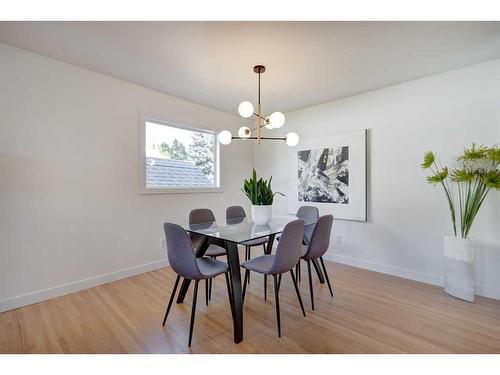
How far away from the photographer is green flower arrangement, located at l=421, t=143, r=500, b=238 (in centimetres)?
223

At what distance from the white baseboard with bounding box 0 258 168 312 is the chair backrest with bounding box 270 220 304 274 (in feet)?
6.81

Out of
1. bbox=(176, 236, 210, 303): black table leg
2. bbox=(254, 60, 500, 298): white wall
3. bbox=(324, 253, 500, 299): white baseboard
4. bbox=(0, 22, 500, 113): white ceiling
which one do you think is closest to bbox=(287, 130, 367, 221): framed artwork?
bbox=(254, 60, 500, 298): white wall

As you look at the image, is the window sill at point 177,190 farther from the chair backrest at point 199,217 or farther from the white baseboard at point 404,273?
the white baseboard at point 404,273

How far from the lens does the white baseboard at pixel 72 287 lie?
221 centimetres

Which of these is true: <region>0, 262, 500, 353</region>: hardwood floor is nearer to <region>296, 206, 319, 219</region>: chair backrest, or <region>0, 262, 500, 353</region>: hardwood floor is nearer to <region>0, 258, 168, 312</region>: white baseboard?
<region>0, 258, 168, 312</region>: white baseboard

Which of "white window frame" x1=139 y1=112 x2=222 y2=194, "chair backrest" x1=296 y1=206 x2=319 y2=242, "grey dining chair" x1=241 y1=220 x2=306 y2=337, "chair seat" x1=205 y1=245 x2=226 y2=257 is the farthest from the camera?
"white window frame" x1=139 y1=112 x2=222 y2=194

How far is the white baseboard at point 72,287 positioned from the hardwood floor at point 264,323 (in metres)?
0.07

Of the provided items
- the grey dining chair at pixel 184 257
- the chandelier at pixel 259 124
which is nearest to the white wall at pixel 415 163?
the chandelier at pixel 259 124

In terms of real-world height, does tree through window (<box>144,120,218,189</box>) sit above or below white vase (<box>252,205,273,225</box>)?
above

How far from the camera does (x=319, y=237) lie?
226cm

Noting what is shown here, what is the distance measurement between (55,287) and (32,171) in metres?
1.21

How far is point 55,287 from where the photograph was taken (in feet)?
8.02

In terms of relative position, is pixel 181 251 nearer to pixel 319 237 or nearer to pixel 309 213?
pixel 319 237
